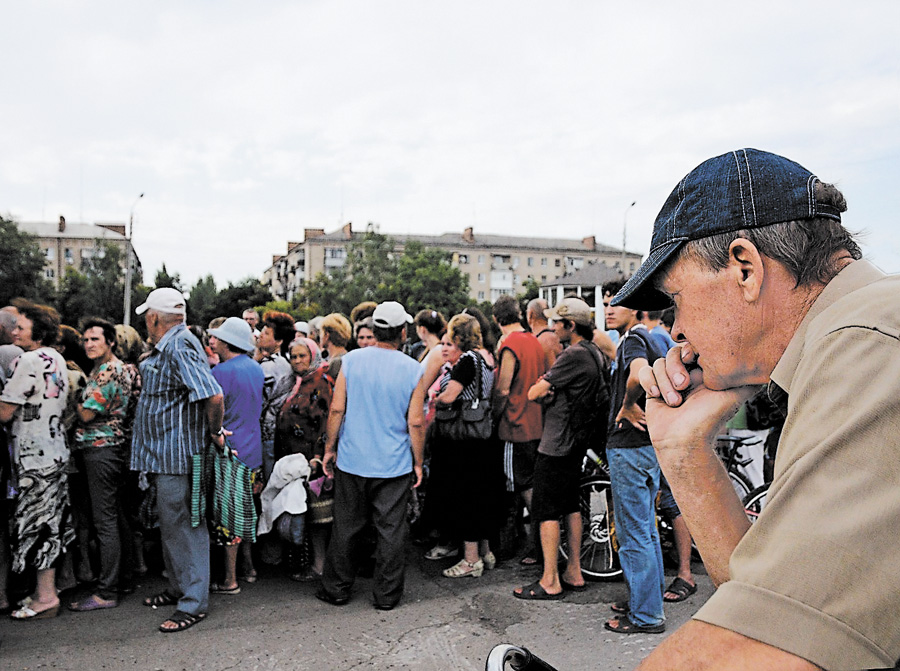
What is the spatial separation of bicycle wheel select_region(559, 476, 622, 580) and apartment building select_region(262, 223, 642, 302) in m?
84.0

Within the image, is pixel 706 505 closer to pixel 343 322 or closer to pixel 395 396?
pixel 395 396

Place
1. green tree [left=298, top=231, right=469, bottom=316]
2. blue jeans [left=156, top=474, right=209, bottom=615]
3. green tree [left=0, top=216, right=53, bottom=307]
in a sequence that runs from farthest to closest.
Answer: green tree [left=298, top=231, right=469, bottom=316] → green tree [left=0, top=216, right=53, bottom=307] → blue jeans [left=156, top=474, right=209, bottom=615]

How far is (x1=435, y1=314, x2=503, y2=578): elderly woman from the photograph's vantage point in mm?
5992

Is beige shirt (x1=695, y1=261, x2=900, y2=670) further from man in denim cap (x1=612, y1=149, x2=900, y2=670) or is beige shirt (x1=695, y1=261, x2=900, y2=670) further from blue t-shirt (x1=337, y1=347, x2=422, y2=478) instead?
blue t-shirt (x1=337, y1=347, x2=422, y2=478)

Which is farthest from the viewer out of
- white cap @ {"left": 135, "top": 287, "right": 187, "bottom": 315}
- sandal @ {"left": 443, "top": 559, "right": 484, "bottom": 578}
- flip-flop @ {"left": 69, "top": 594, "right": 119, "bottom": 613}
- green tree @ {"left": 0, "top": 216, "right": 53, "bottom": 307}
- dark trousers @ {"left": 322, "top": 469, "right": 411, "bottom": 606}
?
green tree @ {"left": 0, "top": 216, "right": 53, "bottom": 307}

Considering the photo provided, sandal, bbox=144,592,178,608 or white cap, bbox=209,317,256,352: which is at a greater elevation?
white cap, bbox=209,317,256,352

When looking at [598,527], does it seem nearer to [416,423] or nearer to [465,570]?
[465,570]

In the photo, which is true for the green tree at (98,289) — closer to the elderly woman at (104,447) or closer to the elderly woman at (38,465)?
the elderly woman at (104,447)

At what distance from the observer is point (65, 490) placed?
5.16 meters

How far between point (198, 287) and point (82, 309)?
54.4 m

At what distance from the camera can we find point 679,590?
17.8ft

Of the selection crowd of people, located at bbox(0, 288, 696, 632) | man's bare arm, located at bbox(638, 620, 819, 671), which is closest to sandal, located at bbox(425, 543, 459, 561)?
crowd of people, located at bbox(0, 288, 696, 632)

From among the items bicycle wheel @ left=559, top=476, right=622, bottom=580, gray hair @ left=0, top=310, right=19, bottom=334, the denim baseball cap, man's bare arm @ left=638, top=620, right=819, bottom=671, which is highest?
the denim baseball cap

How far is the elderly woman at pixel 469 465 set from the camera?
5992 mm
